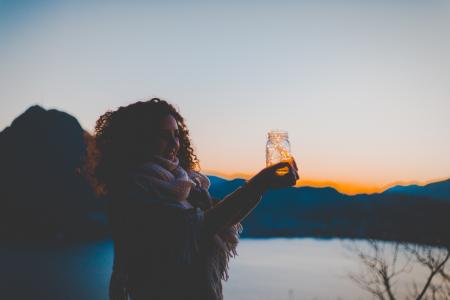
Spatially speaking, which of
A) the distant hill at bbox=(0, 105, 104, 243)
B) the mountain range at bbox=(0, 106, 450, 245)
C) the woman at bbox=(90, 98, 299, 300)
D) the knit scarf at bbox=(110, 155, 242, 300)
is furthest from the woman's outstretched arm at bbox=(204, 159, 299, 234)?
the distant hill at bbox=(0, 105, 104, 243)

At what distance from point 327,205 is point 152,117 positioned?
74.9 metres

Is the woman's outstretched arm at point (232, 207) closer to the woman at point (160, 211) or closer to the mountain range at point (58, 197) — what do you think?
the woman at point (160, 211)

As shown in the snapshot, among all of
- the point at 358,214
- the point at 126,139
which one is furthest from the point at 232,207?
the point at 358,214

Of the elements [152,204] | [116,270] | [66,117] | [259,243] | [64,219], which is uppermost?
[66,117]

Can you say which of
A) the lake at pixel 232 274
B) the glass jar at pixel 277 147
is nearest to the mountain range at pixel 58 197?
the lake at pixel 232 274

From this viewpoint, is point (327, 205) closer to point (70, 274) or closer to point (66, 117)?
point (70, 274)

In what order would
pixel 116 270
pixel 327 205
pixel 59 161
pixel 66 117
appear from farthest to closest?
pixel 66 117 < pixel 59 161 < pixel 327 205 < pixel 116 270

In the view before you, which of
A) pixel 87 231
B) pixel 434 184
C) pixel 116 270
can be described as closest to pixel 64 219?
pixel 87 231

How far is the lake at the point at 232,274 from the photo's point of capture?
190 feet

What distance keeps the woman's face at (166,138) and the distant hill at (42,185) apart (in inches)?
3649

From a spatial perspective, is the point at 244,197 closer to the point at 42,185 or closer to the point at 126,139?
the point at 126,139

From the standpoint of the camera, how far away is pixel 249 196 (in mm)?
1147

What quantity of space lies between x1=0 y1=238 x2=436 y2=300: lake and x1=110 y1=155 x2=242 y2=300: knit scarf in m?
46.5

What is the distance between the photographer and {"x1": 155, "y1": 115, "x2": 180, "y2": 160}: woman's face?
4.54 feet
